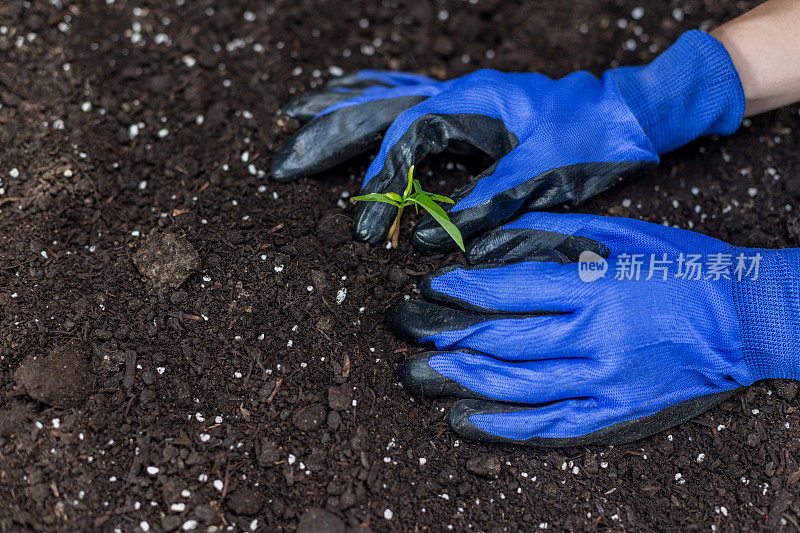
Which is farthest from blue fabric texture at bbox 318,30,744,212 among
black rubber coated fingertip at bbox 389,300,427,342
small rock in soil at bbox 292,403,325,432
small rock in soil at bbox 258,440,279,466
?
small rock in soil at bbox 258,440,279,466

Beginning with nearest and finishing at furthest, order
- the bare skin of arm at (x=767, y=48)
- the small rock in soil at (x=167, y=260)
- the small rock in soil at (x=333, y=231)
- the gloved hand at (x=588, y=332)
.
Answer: the gloved hand at (x=588, y=332), the small rock in soil at (x=167, y=260), the small rock in soil at (x=333, y=231), the bare skin of arm at (x=767, y=48)

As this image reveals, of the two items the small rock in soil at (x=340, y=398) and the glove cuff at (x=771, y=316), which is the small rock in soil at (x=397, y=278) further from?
the glove cuff at (x=771, y=316)

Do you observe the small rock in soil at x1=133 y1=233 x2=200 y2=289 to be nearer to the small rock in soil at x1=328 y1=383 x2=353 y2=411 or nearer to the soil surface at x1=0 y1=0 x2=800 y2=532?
the soil surface at x1=0 y1=0 x2=800 y2=532

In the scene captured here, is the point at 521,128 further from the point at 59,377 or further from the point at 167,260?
the point at 59,377

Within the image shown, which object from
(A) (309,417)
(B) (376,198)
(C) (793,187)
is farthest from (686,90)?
(A) (309,417)

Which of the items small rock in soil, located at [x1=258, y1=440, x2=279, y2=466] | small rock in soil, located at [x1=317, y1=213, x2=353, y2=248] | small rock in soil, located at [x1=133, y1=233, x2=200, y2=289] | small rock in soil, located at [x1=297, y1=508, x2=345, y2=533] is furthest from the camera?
small rock in soil, located at [x1=317, y1=213, x2=353, y2=248]

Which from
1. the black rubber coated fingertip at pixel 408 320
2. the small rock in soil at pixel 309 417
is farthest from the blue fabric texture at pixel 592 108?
the small rock in soil at pixel 309 417

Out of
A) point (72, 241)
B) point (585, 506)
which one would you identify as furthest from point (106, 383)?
point (585, 506)
